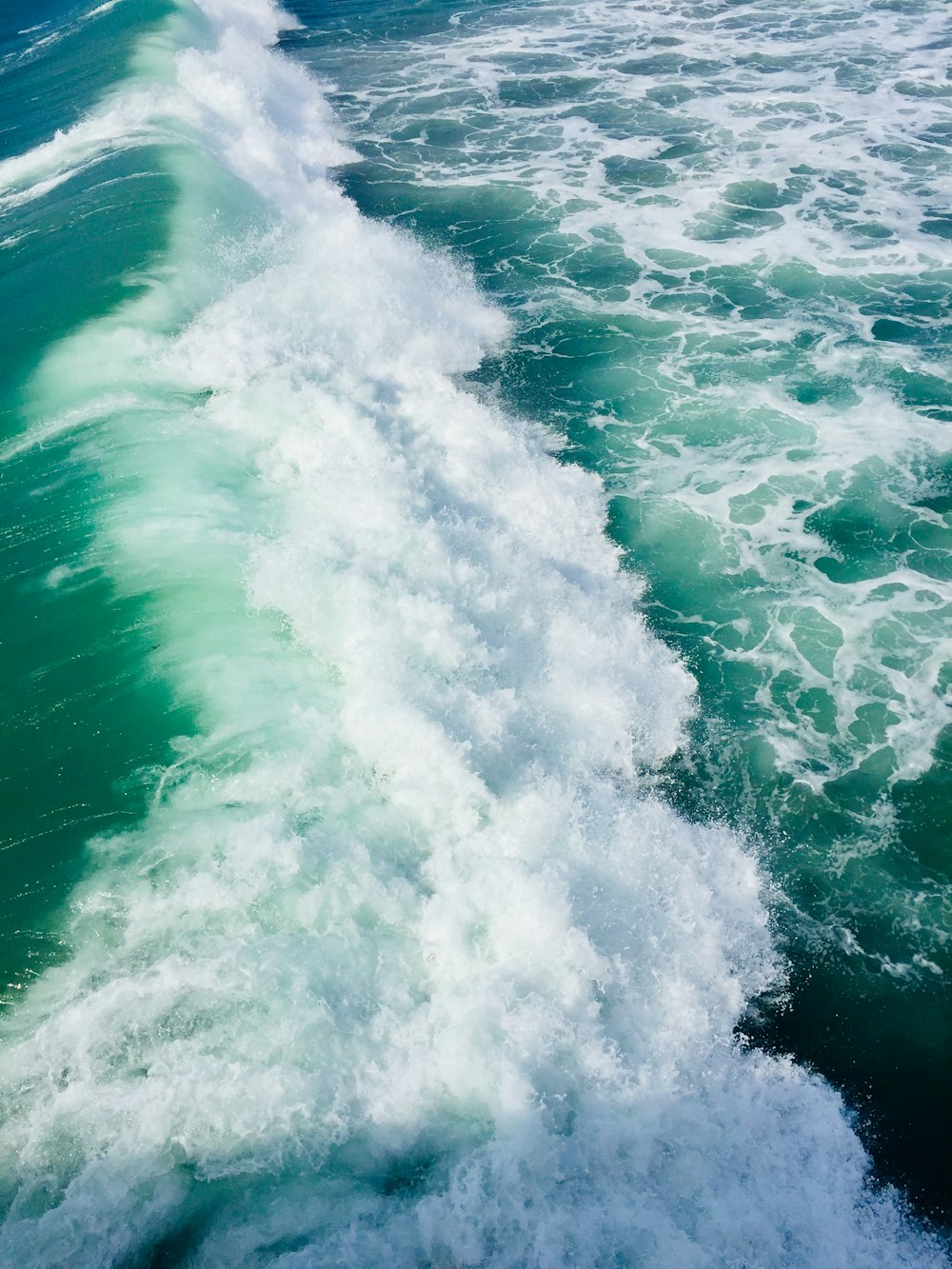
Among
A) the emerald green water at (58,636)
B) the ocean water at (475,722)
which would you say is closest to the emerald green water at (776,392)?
the ocean water at (475,722)

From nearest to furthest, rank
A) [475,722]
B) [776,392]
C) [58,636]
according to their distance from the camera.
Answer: [475,722], [58,636], [776,392]

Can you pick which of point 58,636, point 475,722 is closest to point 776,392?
point 475,722

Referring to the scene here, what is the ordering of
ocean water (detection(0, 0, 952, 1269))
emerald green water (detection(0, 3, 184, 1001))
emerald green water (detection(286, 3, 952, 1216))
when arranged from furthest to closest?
1. emerald green water (detection(286, 3, 952, 1216))
2. emerald green water (detection(0, 3, 184, 1001))
3. ocean water (detection(0, 0, 952, 1269))

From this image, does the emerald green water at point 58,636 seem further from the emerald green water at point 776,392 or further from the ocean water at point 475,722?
the emerald green water at point 776,392

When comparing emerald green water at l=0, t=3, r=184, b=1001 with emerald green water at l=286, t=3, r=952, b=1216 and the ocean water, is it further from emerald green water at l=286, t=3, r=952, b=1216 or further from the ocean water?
emerald green water at l=286, t=3, r=952, b=1216

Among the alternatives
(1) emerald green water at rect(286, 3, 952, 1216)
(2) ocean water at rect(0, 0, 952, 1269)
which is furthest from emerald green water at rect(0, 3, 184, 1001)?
(1) emerald green water at rect(286, 3, 952, 1216)

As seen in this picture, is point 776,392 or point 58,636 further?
point 776,392

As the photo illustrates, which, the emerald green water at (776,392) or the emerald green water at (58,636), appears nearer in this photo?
the emerald green water at (58,636)

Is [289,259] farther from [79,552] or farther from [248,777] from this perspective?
[248,777]

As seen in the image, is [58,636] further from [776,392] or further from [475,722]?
[776,392]
